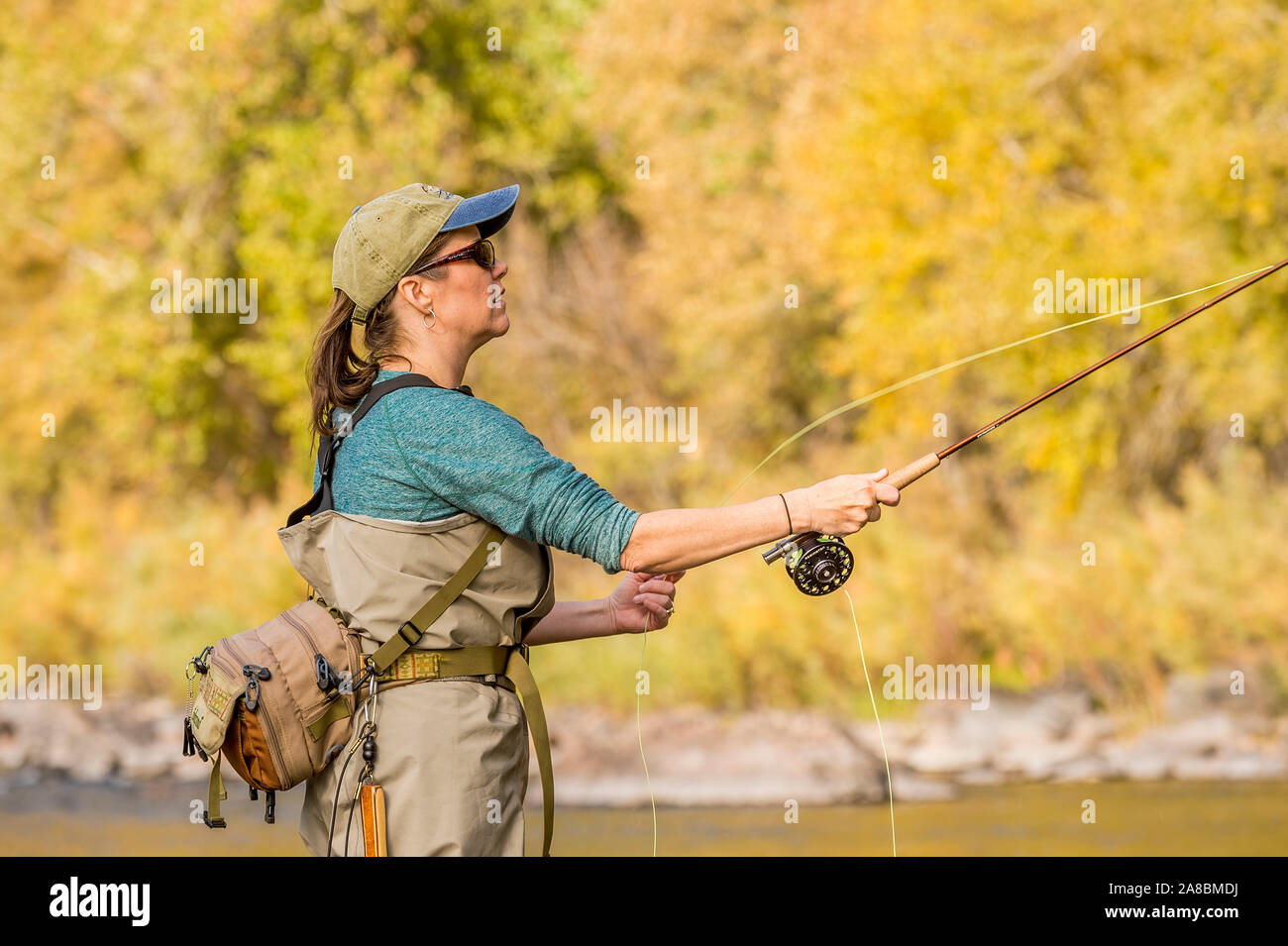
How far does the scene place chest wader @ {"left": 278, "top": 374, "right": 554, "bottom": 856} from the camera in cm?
222

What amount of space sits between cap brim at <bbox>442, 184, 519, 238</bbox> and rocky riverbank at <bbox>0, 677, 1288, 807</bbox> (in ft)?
28.7

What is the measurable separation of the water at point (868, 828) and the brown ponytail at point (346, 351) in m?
7.08

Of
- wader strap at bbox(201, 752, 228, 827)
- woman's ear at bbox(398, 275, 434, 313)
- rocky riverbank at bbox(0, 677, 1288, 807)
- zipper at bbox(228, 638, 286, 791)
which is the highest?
woman's ear at bbox(398, 275, 434, 313)

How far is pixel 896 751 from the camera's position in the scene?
1136 centimetres

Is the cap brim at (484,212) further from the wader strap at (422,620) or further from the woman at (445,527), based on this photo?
the wader strap at (422,620)

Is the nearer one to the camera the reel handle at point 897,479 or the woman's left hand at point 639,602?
the reel handle at point 897,479

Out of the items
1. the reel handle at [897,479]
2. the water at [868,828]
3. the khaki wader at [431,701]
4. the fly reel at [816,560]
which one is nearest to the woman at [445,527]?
the khaki wader at [431,701]

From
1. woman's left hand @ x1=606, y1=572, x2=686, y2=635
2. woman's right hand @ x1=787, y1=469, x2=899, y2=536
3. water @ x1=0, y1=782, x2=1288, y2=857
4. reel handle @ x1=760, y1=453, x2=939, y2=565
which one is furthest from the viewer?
water @ x1=0, y1=782, x2=1288, y2=857

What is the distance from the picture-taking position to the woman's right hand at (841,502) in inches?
90.3

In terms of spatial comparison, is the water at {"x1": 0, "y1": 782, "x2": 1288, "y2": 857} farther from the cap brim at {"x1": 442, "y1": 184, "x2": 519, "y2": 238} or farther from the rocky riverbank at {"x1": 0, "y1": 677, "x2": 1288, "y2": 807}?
the cap brim at {"x1": 442, "y1": 184, "x2": 519, "y2": 238}

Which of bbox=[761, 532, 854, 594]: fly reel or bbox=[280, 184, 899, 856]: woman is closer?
bbox=[280, 184, 899, 856]: woman

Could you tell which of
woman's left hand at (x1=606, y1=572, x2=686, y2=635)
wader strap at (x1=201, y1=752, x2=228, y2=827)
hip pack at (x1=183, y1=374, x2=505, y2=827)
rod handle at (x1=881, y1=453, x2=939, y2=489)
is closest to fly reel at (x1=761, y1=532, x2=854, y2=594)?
rod handle at (x1=881, y1=453, x2=939, y2=489)

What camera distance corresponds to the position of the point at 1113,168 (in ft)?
38.9

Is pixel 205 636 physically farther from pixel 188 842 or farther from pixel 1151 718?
pixel 1151 718
